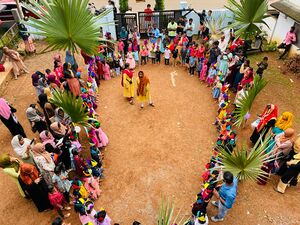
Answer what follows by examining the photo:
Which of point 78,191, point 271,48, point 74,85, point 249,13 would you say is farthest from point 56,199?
point 271,48

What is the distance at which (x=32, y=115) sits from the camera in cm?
664

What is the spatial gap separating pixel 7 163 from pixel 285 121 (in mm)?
6344

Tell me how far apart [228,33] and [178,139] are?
593cm

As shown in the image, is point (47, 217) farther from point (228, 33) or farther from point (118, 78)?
point (228, 33)

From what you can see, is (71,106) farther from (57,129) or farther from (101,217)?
(101,217)

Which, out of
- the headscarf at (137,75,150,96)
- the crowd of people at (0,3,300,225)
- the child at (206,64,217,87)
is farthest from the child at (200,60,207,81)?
the headscarf at (137,75,150,96)

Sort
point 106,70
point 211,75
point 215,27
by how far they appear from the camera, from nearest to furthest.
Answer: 1. point 211,75
2. point 106,70
3. point 215,27

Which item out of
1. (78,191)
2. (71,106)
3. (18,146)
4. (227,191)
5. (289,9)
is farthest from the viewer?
(289,9)

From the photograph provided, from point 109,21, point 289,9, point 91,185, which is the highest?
point 289,9

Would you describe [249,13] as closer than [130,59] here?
Yes

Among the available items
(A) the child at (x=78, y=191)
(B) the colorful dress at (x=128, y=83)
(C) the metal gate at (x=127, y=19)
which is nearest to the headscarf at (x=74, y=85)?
(B) the colorful dress at (x=128, y=83)

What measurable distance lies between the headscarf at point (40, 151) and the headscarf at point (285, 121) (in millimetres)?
5533

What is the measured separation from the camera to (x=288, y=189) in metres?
5.95

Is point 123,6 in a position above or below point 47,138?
above
